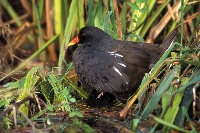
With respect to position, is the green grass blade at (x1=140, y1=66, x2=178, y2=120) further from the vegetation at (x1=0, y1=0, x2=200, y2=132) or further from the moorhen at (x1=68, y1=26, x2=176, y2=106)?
the moorhen at (x1=68, y1=26, x2=176, y2=106)

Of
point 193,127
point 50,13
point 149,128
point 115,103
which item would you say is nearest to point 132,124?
point 149,128

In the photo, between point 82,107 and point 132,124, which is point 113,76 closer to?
point 82,107

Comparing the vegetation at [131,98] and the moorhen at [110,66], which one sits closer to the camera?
the vegetation at [131,98]

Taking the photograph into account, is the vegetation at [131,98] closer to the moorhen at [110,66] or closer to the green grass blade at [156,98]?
the green grass blade at [156,98]

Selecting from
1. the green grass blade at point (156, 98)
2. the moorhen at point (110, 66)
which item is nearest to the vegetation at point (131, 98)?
the green grass blade at point (156, 98)

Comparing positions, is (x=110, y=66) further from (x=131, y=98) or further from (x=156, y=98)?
(x=156, y=98)
